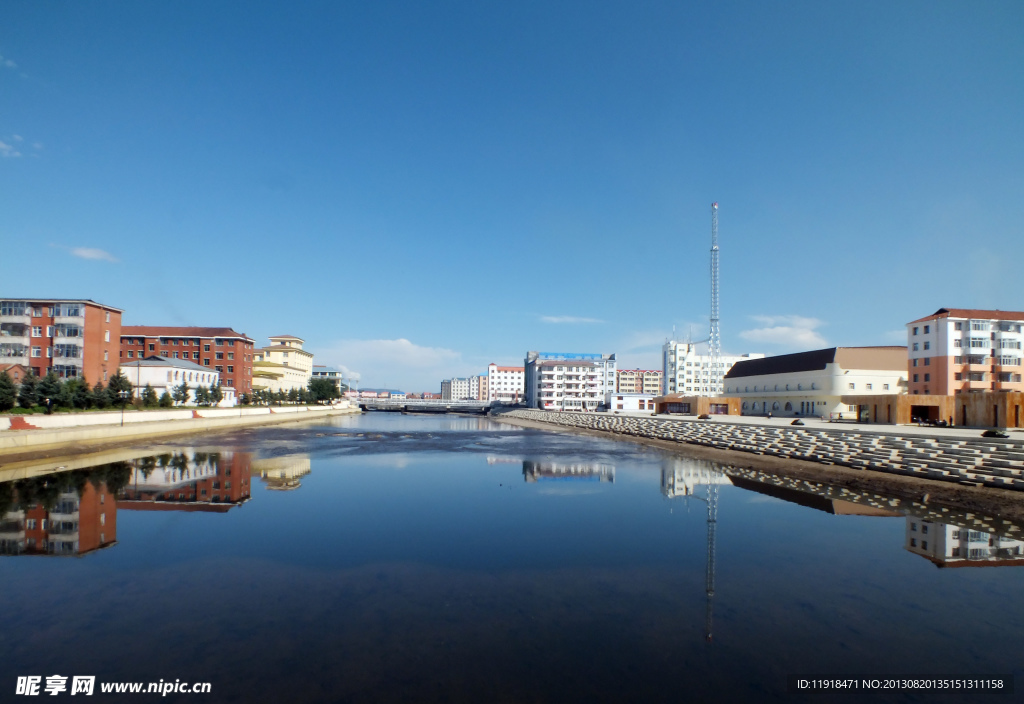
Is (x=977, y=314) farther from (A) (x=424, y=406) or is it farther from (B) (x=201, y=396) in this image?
(A) (x=424, y=406)

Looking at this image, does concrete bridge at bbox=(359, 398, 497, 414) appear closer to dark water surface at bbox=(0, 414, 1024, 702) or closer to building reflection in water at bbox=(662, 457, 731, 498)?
building reflection in water at bbox=(662, 457, 731, 498)

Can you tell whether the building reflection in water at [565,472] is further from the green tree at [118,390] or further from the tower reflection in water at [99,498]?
the green tree at [118,390]

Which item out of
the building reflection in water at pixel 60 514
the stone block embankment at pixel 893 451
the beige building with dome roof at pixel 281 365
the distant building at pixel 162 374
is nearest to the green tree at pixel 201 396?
the distant building at pixel 162 374

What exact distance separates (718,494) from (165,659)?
19032 millimetres

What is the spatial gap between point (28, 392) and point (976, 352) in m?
85.1

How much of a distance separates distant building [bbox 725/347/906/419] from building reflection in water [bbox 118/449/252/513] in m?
52.3

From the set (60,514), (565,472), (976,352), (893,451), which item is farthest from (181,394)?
(976,352)

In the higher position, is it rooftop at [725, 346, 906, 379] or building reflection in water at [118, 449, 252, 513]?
rooftop at [725, 346, 906, 379]

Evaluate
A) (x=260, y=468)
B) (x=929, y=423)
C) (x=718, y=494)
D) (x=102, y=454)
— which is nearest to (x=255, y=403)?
(x=102, y=454)

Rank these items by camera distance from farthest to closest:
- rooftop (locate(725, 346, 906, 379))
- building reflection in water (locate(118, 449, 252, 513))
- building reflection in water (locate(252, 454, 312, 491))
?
rooftop (locate(725, 346, 906, 379)) → building reflection in water (locate(252, 454, 312, 491)) → building reflection in water (locate(118, 449, 252, 513))

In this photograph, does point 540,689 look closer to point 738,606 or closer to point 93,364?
point 738,606

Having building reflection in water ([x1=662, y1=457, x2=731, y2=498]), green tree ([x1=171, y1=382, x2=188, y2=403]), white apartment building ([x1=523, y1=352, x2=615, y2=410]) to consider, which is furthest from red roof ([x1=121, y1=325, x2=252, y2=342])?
building reflection in water ([x1=662, y1=457, x2=731, y2=498])

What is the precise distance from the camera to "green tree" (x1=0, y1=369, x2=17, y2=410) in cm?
3504

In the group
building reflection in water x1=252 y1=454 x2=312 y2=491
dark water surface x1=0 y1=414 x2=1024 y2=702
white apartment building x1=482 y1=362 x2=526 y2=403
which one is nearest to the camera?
dark water surface x1=0 y1=414 x2=1024 y2=702
